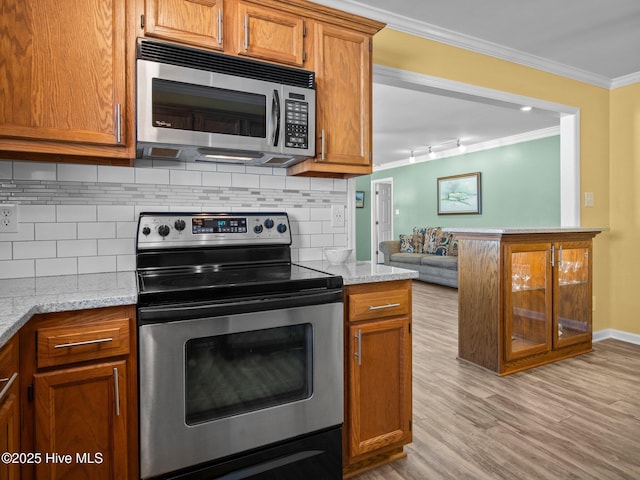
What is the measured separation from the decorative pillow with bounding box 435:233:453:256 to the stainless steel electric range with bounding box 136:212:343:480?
5763 mm

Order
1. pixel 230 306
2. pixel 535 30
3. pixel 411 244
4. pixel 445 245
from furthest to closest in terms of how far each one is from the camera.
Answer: pixel 411 244
pixel 445 245
pixel 535 30
pixel 230 306

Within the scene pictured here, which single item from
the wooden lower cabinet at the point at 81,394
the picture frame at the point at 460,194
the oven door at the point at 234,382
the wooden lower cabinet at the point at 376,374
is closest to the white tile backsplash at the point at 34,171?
the wooden lower cabinet at the point at 81,394

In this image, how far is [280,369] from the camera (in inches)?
62.9

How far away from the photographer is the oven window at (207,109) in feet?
5.32

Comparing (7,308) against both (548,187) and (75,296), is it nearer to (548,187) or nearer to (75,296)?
(75,296)

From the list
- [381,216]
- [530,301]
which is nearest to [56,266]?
[530,301]

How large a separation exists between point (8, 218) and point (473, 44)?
10.1ft

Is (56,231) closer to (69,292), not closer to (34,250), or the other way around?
(34,250)

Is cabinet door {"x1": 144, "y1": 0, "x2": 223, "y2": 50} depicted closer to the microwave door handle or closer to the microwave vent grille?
the microwave vent grille

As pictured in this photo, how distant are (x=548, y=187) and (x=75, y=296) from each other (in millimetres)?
6327

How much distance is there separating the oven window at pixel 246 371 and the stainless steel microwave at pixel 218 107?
84 centimetres

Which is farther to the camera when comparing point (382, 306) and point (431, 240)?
point (431, 240)

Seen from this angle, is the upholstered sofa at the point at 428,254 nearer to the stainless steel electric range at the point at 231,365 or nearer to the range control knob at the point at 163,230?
the stainless steel electric range at the point at 231,365

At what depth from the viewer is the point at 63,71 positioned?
4.97 feet
